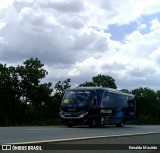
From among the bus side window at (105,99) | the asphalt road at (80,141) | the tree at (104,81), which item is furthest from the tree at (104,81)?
the asphalt road at (80,141)

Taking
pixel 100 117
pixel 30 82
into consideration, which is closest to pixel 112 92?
pixel 100 117

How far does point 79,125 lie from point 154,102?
88.8 m

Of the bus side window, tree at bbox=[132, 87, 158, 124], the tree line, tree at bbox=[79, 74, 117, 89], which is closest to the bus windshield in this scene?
the bus side window

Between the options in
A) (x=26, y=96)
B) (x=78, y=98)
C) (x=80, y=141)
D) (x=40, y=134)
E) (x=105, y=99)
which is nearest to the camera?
(x=80, y=141)

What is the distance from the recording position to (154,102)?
405ft

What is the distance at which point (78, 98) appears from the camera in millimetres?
34188

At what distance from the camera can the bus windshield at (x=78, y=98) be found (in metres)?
34.0

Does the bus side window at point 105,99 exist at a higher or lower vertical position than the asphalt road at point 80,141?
higher

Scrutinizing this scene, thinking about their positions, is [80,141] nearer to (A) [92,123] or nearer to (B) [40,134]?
(B) [40,134]

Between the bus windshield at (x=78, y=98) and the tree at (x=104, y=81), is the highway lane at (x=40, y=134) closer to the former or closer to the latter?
the bus windshield at (x=78, y=98)

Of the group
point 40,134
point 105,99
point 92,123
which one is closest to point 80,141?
point 40,134

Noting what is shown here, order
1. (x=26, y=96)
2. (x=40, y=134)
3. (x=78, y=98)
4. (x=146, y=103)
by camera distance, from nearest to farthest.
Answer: (x=40, y=134)
(x=78, y=98)
(x=26, y=96)
(x=146, y=103)

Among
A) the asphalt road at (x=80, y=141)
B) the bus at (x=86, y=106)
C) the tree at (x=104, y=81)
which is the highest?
the tree at (x=104, y=81)

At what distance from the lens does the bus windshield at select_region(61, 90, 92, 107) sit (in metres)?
34.0
